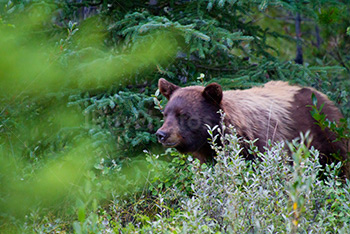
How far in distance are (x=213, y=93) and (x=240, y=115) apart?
441 mm

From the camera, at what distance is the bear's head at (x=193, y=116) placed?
459 centimetres

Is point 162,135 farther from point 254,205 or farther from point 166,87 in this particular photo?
point 254,205

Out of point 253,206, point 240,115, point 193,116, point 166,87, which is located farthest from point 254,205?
point 166,87

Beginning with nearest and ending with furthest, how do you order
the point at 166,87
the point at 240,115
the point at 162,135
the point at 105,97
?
1. the point at 162,135
2. the point at 240,115
3. the point at 166,87
4. the point at 105,97

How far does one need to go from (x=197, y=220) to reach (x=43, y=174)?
8.52ft

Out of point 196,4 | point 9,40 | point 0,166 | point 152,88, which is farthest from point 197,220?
point 196,4

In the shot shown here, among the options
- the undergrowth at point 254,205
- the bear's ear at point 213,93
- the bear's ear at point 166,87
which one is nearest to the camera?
the undergrowth at point 254,205

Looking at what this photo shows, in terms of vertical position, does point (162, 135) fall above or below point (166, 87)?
below

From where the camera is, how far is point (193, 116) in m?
4.66

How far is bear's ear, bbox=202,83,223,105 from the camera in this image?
4.56 meters

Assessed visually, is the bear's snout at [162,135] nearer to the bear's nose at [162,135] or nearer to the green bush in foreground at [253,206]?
the bear's nose at [162,135]

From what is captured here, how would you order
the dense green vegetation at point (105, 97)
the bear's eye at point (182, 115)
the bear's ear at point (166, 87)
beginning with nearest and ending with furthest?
1. the dense green vegetation at point (105, 97)
2. the bear's eye at point (182, 115)
3. the bear's ear at point (166, 87)

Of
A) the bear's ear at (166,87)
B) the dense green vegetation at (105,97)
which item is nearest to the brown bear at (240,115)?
the bear's ear at (166,87)

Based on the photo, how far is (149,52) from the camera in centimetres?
549
